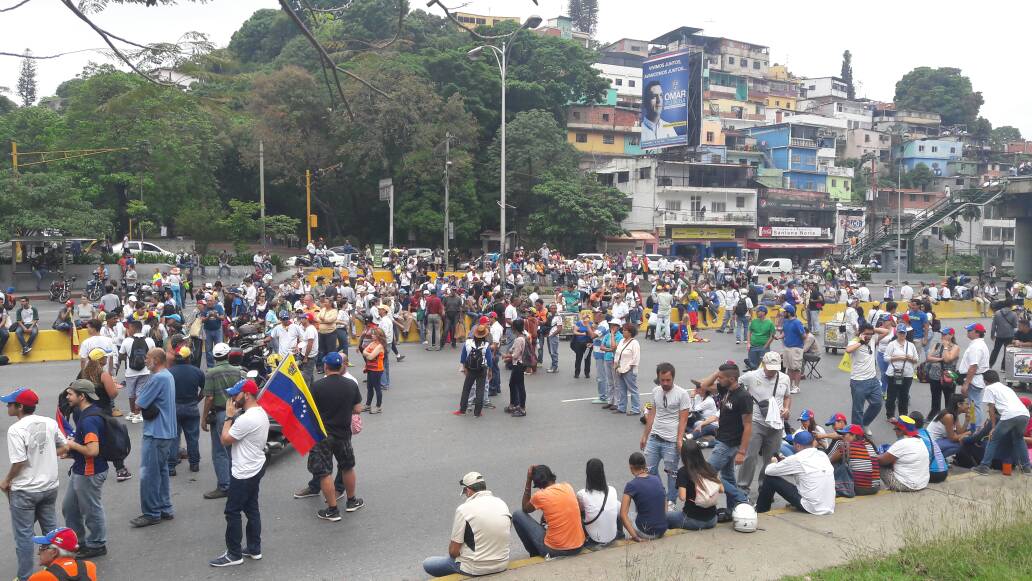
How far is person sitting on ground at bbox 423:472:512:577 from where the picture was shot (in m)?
5.84

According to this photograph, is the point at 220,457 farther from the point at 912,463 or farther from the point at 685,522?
the point at 912,463

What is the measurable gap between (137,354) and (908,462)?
10141 millimetres

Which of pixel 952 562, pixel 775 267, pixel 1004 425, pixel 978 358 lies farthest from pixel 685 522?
pixel 775 267

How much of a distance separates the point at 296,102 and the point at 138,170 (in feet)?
32.0

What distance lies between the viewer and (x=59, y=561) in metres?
4.70

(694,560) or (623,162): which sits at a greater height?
(623,162)

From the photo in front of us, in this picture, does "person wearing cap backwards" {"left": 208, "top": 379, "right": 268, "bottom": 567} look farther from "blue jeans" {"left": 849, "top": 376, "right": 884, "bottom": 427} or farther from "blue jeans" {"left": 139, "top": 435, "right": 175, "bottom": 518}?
"blue jeans" {"left": 849, "top": 376, "right": 884, "bottom": 427}

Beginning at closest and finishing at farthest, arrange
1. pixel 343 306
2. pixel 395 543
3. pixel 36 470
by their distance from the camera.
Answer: pixel 36 470
pixel 395 543
pixel 343 306

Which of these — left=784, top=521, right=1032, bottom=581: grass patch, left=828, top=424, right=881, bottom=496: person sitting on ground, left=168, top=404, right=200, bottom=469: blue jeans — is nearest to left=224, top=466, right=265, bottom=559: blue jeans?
left=168, top=404, right=200, bottom=469: blue jeans

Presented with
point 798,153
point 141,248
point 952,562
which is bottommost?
point 952,562

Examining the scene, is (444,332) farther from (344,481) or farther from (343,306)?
(344,481)

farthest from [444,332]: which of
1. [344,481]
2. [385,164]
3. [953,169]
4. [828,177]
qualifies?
[953,169]

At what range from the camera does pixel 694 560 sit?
6.25 meters

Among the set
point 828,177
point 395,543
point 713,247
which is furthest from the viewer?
point 828,177
